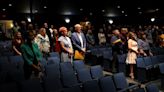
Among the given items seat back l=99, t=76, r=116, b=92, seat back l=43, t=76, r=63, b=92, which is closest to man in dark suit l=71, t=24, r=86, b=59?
seat back l=99, t=76, r=116, b=92

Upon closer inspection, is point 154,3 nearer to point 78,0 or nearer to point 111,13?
point 111,13

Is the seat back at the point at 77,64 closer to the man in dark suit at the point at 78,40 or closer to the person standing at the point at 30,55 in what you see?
the man in dark suit at the point at 78,40

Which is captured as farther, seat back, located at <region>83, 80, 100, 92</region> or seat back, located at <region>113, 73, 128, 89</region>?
seat back, located at <region>113, 73, 128, 89</region>

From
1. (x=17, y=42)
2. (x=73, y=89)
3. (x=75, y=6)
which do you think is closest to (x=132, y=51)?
(x=17, y=42)

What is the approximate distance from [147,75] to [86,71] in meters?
2.62

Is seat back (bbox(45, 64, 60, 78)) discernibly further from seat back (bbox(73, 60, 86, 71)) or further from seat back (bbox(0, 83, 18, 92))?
seat back (bbox(0, 83, 18, 92))

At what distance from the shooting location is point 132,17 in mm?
24734

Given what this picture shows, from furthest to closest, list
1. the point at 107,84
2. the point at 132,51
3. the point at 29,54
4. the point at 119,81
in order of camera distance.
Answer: the point at 132,51 → the point at 119,81 → the point at 29,54 → the point at 107,84

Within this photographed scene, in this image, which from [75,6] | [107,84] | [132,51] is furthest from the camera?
[75,6]

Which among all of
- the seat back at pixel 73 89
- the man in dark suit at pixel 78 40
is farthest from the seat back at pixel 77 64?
the seat back at pixel 73 89

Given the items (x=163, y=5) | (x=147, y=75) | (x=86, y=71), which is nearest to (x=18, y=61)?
(x=86, y=71)

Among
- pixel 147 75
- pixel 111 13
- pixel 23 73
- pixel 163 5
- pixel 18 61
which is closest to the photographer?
pixel 23 73

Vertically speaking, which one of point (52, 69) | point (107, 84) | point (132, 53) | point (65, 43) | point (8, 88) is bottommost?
point (107, 84)

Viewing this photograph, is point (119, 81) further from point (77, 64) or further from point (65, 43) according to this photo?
point (65, 43)
